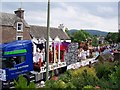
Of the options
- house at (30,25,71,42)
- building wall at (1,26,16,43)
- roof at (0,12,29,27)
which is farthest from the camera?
house at (30,25,71,42)

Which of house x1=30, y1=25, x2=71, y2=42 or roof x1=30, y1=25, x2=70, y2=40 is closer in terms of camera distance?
house x1=30, y1=25, x2=71, y2=42

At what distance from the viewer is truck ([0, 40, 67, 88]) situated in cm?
1425

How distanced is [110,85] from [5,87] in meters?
8.27

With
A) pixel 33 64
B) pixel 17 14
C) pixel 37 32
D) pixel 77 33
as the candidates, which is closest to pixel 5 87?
pixel 33 64

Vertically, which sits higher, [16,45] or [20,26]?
[20,26]

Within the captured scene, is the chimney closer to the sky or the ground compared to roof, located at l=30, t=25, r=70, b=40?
closer to the sky

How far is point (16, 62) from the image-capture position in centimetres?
1480

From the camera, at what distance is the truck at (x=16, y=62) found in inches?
561

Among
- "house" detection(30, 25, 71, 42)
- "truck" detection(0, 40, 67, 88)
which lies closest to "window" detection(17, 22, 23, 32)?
"house" detection(30, 25, 71, 42)

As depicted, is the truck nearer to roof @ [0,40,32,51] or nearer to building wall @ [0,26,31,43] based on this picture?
roof @ [0,40,32,51]

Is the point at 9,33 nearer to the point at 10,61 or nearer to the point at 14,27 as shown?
the point at 14,27

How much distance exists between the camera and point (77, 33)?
71188mm

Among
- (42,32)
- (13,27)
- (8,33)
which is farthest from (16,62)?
(42,32)

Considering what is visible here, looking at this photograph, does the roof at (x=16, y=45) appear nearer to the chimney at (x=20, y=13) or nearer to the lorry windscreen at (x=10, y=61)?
the lorry windscreen at (x=10, y=61)
